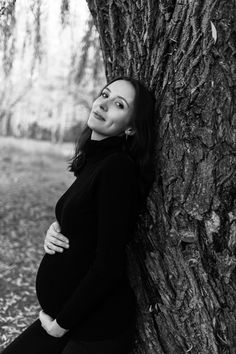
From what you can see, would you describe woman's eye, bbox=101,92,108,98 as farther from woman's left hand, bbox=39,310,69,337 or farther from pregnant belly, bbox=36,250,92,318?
woman's left hand, bbox=39,310,69,337

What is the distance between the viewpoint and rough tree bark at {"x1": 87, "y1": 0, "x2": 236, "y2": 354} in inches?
67.5

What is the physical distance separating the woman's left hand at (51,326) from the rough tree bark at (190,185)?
0.41 meters

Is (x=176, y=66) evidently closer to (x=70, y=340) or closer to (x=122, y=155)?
(x=122, y=155)

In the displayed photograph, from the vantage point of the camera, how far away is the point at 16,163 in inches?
534

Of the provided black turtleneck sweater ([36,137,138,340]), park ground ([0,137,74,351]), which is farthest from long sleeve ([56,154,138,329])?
park ground ([0,137,74,351])

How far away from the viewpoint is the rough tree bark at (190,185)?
5.63ft

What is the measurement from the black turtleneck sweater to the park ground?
1942 mm

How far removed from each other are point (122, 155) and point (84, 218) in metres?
0.29

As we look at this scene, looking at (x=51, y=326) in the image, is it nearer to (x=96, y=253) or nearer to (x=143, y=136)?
(x=96, y=253)

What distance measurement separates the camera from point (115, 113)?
1900 millimetres

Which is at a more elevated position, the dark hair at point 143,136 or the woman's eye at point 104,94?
the woman's eye at point 104,94

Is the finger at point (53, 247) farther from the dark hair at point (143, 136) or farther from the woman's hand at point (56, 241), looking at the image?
the dark hair at point (143, 136)

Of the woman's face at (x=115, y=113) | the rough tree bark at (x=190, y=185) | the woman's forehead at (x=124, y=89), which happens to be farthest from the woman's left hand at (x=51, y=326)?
the woman's forehead at (x=124, y=89)

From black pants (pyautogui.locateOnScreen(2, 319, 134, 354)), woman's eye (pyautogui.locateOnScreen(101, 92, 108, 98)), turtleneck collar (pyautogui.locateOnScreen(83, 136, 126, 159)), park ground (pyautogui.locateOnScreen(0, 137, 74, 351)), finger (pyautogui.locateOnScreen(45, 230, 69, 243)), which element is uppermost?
woman's eye (pyautogui.locateOnScreen(101, 92, 108, 98))
